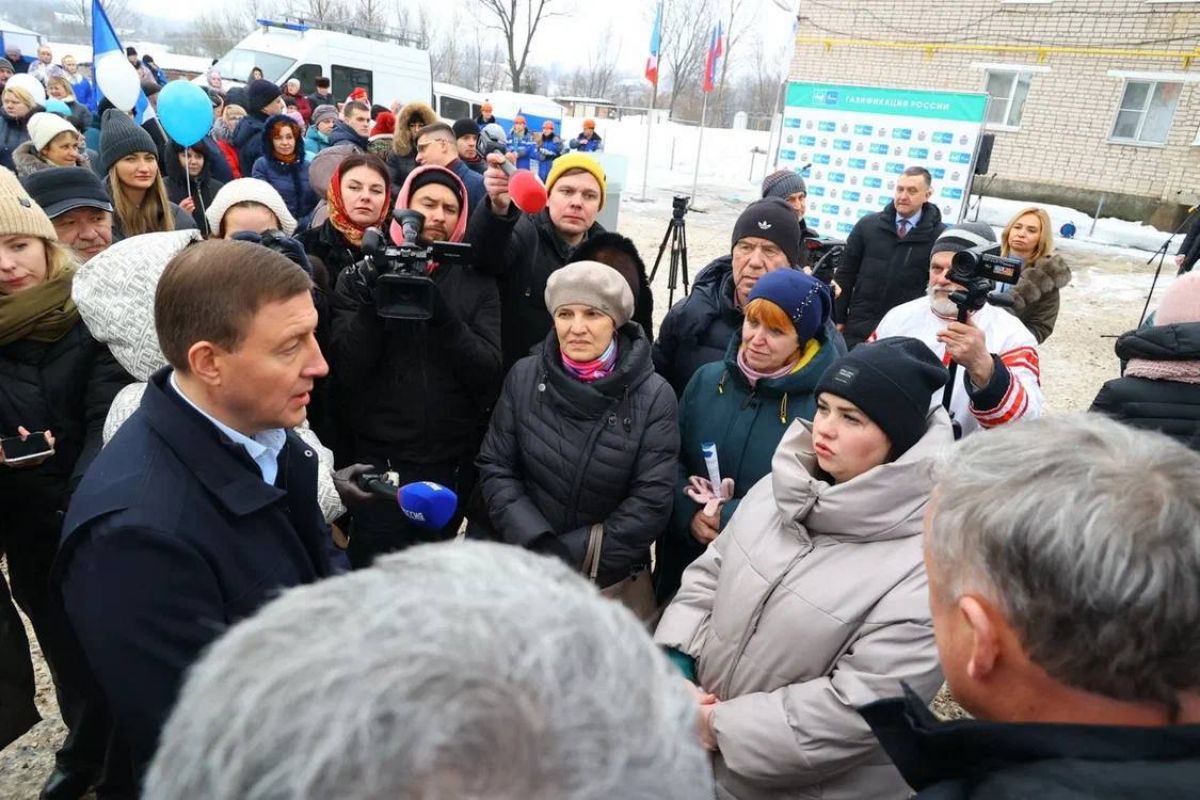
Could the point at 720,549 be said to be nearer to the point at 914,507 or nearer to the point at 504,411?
the point at 914,507

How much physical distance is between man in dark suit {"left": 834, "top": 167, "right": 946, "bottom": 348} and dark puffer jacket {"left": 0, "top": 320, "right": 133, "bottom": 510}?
429 centimetres

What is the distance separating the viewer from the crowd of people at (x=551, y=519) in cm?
52

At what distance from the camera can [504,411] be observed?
260 cm

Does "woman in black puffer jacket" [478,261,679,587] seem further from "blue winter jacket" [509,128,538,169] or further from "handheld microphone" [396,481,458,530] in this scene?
"blue winter jacket" [509,128,538,169]

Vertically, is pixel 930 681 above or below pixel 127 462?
below

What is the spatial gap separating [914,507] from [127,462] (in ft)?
5.59

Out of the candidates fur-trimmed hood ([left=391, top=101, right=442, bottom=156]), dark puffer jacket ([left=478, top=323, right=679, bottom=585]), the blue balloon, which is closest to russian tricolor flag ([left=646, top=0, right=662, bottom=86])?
fur-trimmed hood ([left=391, top=101, right=442, bottom=156])

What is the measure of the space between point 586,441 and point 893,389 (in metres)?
0.99

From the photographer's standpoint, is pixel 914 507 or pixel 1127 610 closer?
pixel 1127 610

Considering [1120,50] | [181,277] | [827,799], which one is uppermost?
[1120,50]

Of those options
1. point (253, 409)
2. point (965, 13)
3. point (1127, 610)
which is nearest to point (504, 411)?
point (253, 409)

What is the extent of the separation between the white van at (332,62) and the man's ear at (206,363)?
1506 centimetres

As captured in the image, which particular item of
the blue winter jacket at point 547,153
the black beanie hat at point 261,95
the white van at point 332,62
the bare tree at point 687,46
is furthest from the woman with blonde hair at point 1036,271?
the bare tree at point 687,46

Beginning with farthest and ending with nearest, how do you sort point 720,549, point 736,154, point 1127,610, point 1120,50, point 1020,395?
1. point 736,154
2. point 1120,50
3. point 1020,395
4. point 720,549
5. point 1127,610
